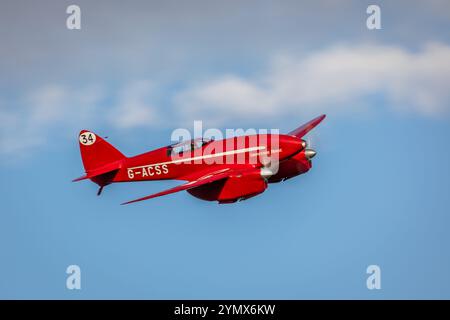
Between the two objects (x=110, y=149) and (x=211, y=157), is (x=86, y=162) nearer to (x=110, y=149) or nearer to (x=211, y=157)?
(x=110, y=149)

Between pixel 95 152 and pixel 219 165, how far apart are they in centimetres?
744

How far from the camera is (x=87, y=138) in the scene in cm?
4788

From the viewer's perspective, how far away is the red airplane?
41.8 m

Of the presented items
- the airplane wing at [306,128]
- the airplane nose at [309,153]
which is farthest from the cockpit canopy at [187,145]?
the airplane wing at [306,128]

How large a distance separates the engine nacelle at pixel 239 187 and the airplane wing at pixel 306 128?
6.28 meters

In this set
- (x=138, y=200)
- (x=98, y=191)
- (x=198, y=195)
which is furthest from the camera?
(x=98, y=191)

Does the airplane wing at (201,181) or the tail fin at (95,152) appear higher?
the tail fin at (95,152)

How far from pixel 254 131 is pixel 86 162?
9.32 meters

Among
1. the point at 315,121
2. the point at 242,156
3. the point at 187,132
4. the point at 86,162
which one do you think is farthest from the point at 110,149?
the point at 315,121

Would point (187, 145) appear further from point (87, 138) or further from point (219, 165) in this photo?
point (87, 138)

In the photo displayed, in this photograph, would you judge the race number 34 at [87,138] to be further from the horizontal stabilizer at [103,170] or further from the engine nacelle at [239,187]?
the engine nacelle at [239,187]

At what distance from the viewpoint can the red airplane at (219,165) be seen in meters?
41.8

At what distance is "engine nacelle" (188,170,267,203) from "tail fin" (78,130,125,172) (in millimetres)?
7141

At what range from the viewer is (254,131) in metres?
44.2
